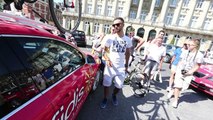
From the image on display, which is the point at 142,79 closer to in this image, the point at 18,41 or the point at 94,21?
the point at 18,41

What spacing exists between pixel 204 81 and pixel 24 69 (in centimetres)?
578

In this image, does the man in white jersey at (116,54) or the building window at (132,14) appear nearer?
the man in white jersey at (116,54)

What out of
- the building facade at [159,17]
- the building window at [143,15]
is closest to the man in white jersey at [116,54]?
the building facade at [159,17]

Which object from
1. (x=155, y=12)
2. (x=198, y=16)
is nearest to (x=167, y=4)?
(x=155, y=12)

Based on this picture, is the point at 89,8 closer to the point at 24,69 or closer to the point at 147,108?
the point at 147,108

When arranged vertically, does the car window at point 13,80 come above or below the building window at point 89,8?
below

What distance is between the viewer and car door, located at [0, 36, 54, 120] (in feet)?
3.31

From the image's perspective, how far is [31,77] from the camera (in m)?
1.27

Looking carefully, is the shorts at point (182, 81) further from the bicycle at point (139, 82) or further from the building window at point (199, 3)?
the building window at point (199, 3)

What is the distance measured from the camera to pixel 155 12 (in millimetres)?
34125

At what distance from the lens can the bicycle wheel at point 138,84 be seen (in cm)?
420

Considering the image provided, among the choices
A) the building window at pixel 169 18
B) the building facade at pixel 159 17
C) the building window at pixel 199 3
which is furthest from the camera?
the building window at pixel 169 18

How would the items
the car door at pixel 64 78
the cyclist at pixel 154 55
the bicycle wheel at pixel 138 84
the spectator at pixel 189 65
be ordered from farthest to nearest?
the cyclist at pixel 154 55 < the bicycle wheel at pixel 138 84 < the spectator at pixel 189 65 < the car door at pixel 64 78

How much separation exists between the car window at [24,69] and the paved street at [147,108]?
60.4 inches
